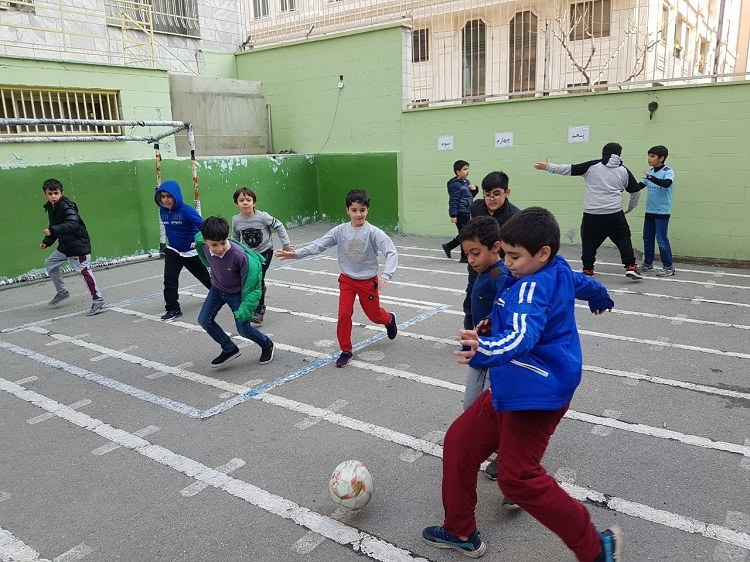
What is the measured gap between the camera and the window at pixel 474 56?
13.0 meters

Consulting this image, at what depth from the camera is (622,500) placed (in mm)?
3146

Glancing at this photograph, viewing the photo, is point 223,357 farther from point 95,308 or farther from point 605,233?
point 605,233

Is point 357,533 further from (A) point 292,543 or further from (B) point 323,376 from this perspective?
(B) point 323,376

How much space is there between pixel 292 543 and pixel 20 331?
529cm

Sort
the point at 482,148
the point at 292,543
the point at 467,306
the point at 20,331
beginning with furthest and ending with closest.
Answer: the point at 482,148, the point at 20,331, the point at 467,306, the point at 292,543

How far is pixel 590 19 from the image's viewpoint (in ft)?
39.8

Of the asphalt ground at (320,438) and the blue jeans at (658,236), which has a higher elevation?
the blue jeans at (658,236)

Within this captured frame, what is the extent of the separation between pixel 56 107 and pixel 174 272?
A: 524 centimetres

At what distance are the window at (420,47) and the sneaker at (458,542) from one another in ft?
37.2

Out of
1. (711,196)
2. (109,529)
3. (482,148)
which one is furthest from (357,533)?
(482,148)

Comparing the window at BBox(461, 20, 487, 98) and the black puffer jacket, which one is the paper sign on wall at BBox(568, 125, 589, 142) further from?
the black puffer jacket

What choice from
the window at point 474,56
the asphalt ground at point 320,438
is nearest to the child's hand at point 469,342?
the asphalt ground at point 320,438

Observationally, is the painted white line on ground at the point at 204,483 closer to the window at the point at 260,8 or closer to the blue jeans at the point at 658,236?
the blue jeans at the point at 658,236

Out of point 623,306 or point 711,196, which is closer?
point 623,306
